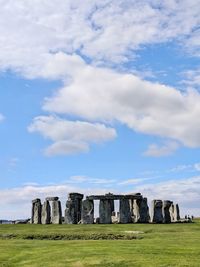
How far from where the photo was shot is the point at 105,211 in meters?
53.5

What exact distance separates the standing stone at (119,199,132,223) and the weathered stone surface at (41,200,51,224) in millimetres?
7664

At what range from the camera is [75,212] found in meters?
55.0

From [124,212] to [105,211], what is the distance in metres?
1.91

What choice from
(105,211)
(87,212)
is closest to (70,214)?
(87,212)

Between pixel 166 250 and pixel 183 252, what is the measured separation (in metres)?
0.99

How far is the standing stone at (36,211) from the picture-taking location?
5706cm

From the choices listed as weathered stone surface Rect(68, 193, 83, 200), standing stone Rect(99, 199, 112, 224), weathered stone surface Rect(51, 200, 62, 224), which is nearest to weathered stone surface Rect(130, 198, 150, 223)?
standing stone Rect(99, 199, 112, 224)

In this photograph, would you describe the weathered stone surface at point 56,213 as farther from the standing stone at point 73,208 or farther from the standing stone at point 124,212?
the standing stone at point 124,212

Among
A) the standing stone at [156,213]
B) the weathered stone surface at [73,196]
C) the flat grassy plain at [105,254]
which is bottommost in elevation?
the flat grassy plain at [105,254]

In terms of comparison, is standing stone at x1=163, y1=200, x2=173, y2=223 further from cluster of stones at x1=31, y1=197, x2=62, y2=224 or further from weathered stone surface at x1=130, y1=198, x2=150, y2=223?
cluster of stones at x1=31, y1=197, x2=62, y2=224

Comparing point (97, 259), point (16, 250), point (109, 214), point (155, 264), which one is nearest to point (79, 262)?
point (97, 259)

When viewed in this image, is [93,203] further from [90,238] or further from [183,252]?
[183,252]

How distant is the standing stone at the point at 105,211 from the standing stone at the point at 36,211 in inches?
292

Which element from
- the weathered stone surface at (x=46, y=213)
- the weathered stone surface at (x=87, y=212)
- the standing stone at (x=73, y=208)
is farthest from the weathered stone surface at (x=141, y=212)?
the weathered stone surface at (x=46, y=213)
